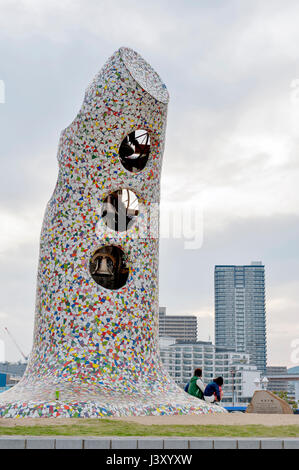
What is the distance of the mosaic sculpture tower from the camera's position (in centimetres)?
1415

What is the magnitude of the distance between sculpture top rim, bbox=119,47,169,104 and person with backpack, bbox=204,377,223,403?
24.0ft

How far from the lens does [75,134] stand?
15.6 meters

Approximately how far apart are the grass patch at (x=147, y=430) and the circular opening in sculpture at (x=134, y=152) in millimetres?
8323

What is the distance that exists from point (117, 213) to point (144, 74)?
375 centimetres

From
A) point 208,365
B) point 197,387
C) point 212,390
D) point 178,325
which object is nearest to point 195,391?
point 197,387

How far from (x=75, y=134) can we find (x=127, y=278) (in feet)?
12.8

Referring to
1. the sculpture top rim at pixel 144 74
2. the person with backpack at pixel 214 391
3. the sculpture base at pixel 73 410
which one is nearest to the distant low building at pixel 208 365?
the person with backpack at pixel 214 391

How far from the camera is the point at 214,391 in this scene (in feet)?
49.9

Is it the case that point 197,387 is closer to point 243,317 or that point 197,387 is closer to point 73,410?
point 73,410

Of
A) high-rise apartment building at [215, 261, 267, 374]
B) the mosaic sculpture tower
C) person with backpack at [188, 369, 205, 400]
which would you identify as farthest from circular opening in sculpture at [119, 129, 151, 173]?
high-rise apartment building at [215, 261, 267, 374]

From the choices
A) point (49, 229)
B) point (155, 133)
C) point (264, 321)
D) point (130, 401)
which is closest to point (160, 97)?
point (155, 133)

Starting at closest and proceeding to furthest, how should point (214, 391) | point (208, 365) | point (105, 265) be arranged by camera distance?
point (214, 391), point (105, 265), point (208, 365)

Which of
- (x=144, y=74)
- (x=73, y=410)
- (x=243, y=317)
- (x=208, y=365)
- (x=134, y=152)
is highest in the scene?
(x=243, y=317)
